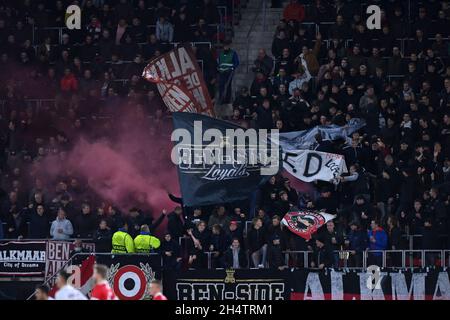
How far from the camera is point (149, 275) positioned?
2688 cm

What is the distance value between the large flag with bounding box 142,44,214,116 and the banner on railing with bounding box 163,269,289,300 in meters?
4.92

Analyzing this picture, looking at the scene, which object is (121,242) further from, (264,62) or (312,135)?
(264,62)

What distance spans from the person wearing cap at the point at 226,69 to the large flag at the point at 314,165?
3263 millimetres

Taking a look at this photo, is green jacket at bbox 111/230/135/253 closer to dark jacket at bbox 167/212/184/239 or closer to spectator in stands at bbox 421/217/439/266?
dark jacket at bbox 167/212/184/239

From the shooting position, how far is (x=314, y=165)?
29031 mm

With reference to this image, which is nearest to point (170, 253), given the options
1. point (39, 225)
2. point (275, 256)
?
point (275, 256)

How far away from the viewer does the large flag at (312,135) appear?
2953 cm

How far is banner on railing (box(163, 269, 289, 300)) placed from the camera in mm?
26828

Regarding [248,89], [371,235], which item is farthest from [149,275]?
[248,89]

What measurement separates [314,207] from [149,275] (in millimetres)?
3767

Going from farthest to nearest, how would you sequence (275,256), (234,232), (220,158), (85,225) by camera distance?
1. (220,158)
2. (85,225)
3. (234,232)
4. (275,256)

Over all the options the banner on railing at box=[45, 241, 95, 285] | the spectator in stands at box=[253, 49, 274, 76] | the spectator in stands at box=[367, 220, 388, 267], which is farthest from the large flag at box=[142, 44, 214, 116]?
the spectator in stands at box=[367, 220, 388, 267]

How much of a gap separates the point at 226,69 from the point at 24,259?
7158 mm

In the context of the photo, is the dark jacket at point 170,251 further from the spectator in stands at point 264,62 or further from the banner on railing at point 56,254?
the spectator in stands at point 264,62
